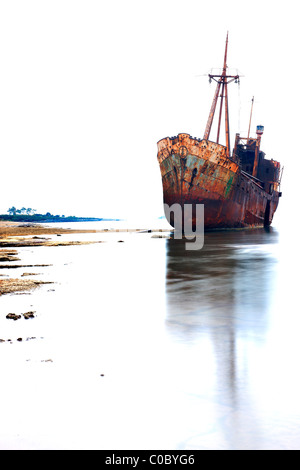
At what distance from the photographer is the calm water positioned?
4.41 meters

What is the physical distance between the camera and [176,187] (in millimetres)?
45312

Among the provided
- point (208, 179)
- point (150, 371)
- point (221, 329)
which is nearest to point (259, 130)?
point (208, 179)

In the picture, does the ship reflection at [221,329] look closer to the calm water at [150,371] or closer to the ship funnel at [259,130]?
the calm water at [150,371]

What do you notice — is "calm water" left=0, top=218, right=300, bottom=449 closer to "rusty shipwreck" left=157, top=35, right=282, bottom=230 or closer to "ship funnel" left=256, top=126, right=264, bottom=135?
"rusty shipwreck" left=157, top=35, right=282, bottom=230

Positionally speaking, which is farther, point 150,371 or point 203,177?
point 203,177

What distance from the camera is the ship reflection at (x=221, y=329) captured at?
500 centimetres

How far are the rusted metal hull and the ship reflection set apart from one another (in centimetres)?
2351

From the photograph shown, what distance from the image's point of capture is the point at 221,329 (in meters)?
8.98

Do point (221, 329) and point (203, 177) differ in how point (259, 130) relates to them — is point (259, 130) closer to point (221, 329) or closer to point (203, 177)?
point (203, 177)

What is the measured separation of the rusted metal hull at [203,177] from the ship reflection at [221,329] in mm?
23515

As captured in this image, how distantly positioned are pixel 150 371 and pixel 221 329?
9.99 ft

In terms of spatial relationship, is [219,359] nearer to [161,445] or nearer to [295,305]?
[161,445]

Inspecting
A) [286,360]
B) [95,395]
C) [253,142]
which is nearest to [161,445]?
[95,395]

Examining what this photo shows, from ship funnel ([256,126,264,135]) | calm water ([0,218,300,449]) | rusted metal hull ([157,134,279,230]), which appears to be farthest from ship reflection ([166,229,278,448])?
ship funnel ([256,126,264,135])
